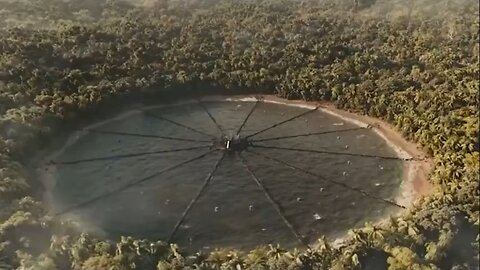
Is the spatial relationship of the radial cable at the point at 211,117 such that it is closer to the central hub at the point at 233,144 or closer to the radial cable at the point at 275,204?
the central hub at the point at 233,144

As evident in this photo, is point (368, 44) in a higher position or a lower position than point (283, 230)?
higher

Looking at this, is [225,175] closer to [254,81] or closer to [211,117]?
[211,117]

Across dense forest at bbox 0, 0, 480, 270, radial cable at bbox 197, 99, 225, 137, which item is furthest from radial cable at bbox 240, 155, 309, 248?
radial cable at bbox 197, 99, 225, 137

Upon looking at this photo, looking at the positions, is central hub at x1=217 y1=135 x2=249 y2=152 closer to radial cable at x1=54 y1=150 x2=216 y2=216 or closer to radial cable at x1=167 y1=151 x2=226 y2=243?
radial cable at x1=167 y1=151 x2=226 y2=243

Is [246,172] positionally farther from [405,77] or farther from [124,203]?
[405,77]

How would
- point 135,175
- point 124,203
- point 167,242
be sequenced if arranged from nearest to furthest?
point 167,242
point 124,203
point 135,175

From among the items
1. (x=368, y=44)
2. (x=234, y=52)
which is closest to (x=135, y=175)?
(x=234, y=52)

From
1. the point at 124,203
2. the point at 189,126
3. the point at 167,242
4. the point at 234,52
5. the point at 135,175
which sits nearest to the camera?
the point at 167,242
